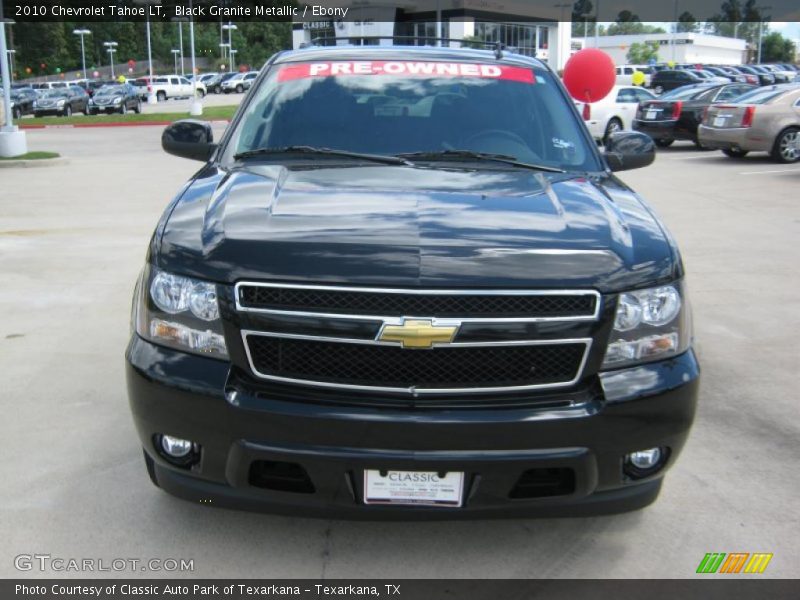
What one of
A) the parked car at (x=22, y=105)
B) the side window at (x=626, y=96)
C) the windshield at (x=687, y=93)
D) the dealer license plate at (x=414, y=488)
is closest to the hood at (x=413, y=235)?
the dealer license plate at (x=414, y=488)

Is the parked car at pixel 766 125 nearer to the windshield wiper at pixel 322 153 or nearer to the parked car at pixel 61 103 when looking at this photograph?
the windshield wiper at pixel 322 153

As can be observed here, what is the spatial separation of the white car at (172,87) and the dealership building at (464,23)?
1099cm

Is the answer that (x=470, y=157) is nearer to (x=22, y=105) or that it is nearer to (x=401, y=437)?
(x=401, y=437)

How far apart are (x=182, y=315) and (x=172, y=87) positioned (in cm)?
7233

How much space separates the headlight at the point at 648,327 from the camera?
2777 millimetres

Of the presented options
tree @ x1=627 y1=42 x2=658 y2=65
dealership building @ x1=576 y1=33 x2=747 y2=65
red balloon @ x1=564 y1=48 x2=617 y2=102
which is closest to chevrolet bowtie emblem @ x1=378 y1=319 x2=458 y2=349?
red balloon @ x1=564 y1=48 x2=617 y2=102

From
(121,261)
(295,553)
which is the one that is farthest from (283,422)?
(121,261)

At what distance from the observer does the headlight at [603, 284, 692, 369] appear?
9.11 feet

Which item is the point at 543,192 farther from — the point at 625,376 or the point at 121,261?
the point at 121,261

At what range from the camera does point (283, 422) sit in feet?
8.60

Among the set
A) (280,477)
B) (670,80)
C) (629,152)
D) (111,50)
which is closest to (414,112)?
(629,152)

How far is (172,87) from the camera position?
70.4 metres

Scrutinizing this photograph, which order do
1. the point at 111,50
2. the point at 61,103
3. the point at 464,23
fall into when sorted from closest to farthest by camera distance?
the point at 61,103
the point at 464,23
the point at 111,50

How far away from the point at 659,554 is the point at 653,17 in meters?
80.1
